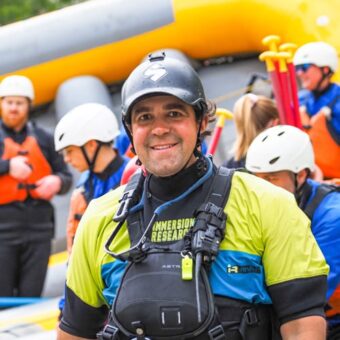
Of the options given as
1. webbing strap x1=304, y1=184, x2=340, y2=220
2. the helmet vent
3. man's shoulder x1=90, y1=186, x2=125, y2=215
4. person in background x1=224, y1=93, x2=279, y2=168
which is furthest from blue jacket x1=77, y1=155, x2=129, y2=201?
man's shoulder x1=90, y1=186, x2=125, y2=215

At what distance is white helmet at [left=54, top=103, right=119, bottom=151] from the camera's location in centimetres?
446

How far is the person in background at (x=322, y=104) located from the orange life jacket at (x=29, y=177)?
1.64 metres

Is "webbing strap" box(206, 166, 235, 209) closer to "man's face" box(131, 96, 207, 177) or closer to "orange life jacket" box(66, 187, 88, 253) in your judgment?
"man's face" box(131, 96, 207, 177)

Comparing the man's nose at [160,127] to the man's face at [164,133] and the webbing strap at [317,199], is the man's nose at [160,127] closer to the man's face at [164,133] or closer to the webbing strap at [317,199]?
the man's face at [164,133]

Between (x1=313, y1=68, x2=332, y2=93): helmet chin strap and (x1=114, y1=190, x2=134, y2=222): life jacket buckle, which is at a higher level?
(x1=313, y1=68, x2=332, y2=93): helmet chin strap

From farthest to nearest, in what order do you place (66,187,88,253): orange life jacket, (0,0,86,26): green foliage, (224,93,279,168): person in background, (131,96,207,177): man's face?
(0,0,86,26): green foliage → (224,93,279,168): person in background → (66,187,88,253): orange life jacket → (131,96,207,177): man's face

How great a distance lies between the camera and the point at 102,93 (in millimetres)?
6824

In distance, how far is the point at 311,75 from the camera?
5.53 m

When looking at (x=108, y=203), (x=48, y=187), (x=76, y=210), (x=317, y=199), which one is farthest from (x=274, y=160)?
(x=48, y=187)

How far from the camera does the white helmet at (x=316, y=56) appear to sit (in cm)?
550

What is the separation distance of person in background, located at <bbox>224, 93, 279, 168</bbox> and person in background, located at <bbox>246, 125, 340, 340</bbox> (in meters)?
0.85

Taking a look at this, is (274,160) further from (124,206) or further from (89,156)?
(124,206)

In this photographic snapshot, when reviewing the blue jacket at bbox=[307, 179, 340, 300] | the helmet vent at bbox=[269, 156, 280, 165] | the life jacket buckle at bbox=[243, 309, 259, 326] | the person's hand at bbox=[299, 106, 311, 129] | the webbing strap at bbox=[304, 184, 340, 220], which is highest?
the person's hand at bbox=[299, 106, 311, 129]

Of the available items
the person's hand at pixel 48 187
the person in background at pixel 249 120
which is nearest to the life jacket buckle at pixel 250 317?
the person in background at pixel 249 120
